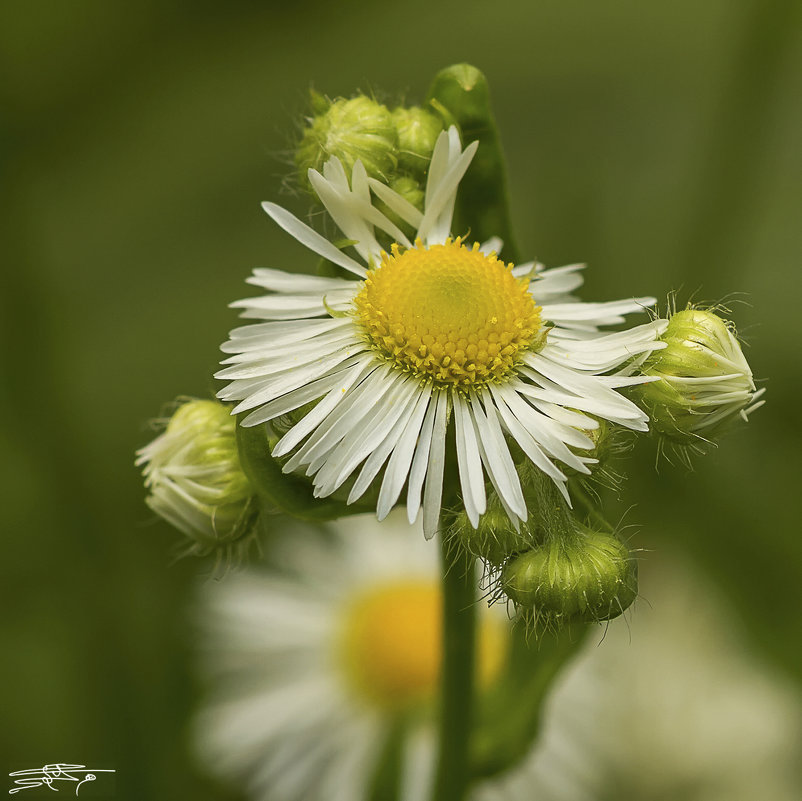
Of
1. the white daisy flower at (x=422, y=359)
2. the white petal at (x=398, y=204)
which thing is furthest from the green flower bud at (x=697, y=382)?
the white petal at (x=398, y=204)

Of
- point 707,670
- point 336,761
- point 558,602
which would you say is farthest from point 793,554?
point 558,602

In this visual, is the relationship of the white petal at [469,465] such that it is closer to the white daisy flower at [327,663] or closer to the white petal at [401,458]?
the white petal at [401,458]

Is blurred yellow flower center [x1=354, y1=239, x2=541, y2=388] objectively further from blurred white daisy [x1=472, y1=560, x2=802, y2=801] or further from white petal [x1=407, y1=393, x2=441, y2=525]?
blurred white daisy [x1=472, y1=560, x2=802, y2=801]

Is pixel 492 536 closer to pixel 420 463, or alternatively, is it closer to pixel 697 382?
pixel 420 463

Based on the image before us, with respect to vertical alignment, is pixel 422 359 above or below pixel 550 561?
above

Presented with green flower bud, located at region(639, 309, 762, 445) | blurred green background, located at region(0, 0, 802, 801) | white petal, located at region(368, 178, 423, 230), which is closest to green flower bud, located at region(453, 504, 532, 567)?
green flower bud, located at region(639, 309, 762, 445)

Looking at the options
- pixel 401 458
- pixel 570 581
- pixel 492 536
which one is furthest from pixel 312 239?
pixel 570 581
